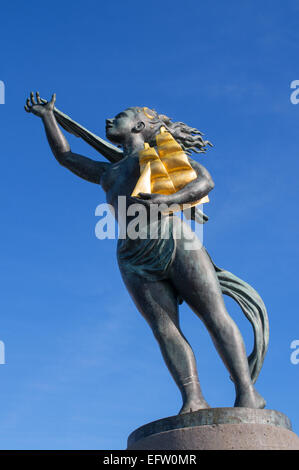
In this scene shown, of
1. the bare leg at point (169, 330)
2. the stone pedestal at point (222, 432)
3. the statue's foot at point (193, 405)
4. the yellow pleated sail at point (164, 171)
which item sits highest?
the yellow pleated sail at point (164, 171)

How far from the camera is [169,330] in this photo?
5543 millimetres

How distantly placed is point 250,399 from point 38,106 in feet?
11.9

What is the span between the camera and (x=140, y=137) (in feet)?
21.3

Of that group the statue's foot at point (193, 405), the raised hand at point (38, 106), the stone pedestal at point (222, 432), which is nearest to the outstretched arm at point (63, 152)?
the raised hand at point (38, 106)

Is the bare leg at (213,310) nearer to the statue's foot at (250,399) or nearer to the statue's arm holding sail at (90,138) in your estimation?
the statue's foot at (250,399)

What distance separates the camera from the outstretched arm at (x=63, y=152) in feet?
21.5

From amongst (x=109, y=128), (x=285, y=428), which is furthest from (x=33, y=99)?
(x=285, y=428)

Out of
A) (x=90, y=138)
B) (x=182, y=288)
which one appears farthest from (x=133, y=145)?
(x=182, y=288)

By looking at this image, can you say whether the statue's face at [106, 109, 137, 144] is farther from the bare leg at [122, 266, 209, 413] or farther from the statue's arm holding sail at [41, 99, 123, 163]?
the bare leg at [122, 266, 209, 413]

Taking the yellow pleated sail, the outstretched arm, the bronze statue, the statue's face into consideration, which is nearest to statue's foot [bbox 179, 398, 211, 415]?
the bronze statue

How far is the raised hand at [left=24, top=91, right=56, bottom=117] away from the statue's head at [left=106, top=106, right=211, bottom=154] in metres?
0.70

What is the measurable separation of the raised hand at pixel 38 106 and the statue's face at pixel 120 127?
706mm
